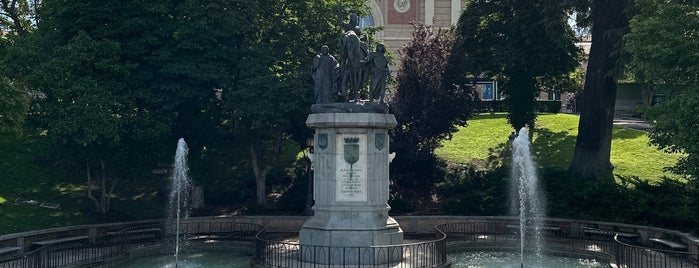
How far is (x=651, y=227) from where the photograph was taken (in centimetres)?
2456

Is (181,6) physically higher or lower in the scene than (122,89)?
higher

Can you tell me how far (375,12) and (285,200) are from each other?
134 feet

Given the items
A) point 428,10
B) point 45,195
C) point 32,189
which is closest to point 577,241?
point 45,195

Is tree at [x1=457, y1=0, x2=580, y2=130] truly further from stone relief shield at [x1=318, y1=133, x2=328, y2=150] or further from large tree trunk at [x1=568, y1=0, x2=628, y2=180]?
stone relief shield at [x1=318, y1=133, x2=328, y2=150]

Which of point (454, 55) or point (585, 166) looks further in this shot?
point (454, 55)

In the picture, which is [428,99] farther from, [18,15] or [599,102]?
[18,15]

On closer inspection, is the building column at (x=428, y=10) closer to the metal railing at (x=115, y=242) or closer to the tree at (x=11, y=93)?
the tree at (x=11, y=93)

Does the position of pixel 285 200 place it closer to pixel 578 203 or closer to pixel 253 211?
pixel 253 211

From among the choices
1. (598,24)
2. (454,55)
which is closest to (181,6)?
Answer: (454,55)

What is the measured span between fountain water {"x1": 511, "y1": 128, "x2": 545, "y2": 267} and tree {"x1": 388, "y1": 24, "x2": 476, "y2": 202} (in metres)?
3.81

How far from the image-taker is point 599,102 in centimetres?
3167

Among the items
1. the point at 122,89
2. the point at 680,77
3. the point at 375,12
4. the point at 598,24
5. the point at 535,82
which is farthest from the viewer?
the point at 375,12

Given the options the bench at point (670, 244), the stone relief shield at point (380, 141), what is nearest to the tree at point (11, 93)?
the stone relief shield at point (380, 141)

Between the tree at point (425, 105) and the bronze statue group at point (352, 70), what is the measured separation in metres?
12.7
